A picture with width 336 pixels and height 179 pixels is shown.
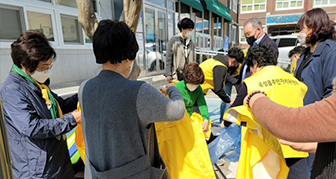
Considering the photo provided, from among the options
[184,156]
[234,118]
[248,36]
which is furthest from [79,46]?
[234,118]

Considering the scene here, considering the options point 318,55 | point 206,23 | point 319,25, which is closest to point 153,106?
point 318,55

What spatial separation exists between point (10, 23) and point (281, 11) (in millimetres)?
32136

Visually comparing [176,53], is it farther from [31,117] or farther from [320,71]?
[31,117]

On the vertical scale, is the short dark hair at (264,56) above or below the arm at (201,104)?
above

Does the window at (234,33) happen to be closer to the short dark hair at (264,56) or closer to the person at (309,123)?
the short dark hair at (264,56)

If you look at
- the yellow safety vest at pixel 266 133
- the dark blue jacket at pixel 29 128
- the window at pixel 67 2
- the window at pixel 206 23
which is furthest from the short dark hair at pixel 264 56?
the window at pixel 206 23

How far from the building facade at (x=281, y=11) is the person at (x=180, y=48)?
26640mm

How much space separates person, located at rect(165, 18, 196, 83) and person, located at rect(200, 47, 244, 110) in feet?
1.40

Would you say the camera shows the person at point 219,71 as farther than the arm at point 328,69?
Yes

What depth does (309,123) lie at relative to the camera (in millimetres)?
814

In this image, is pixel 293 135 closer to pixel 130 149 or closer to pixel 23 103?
pixel 130 149

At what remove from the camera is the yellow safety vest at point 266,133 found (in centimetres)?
166

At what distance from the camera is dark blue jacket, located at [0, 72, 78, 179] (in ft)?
4.31

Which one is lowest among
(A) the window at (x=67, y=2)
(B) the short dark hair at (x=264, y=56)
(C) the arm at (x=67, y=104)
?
(C) the arm at (x=67, y=104)
